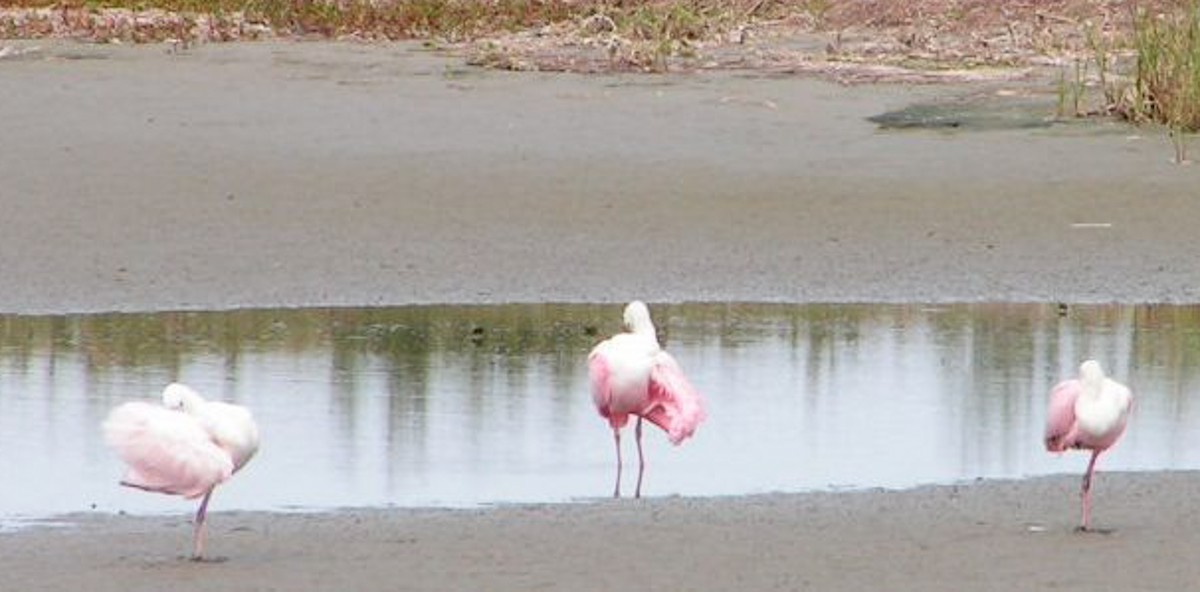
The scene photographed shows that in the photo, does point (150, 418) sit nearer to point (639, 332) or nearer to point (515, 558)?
point (515, 558)

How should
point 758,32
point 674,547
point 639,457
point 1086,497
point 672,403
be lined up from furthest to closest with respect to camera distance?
point 758,32 → point 639,457 → point 672,403 → point 1086,497 → point 674,547

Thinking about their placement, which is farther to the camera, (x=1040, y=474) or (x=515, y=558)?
(x=1040, y=474)

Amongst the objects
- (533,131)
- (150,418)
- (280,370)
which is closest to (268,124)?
(533,131)

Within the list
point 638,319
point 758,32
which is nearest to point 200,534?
point 638,319

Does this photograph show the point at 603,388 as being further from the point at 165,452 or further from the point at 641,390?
the point at 165,452

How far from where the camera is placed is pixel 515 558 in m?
7.36

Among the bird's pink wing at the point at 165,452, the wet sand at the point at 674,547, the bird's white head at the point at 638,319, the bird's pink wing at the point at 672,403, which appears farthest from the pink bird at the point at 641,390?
the bird's pink wing at the point at 165,452

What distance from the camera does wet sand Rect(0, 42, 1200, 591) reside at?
739cm

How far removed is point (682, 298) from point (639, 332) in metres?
3.21

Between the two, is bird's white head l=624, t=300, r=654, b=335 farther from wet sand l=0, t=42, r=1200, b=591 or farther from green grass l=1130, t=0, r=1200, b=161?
green grass l=1130, t=0, r=1200, b=161

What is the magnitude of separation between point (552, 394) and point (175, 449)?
10.6 feet

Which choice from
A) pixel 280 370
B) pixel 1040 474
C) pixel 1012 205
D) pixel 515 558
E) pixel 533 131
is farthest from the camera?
pixel 533 131

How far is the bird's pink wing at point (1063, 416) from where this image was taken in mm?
8086

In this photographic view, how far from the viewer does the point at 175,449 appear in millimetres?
7344
